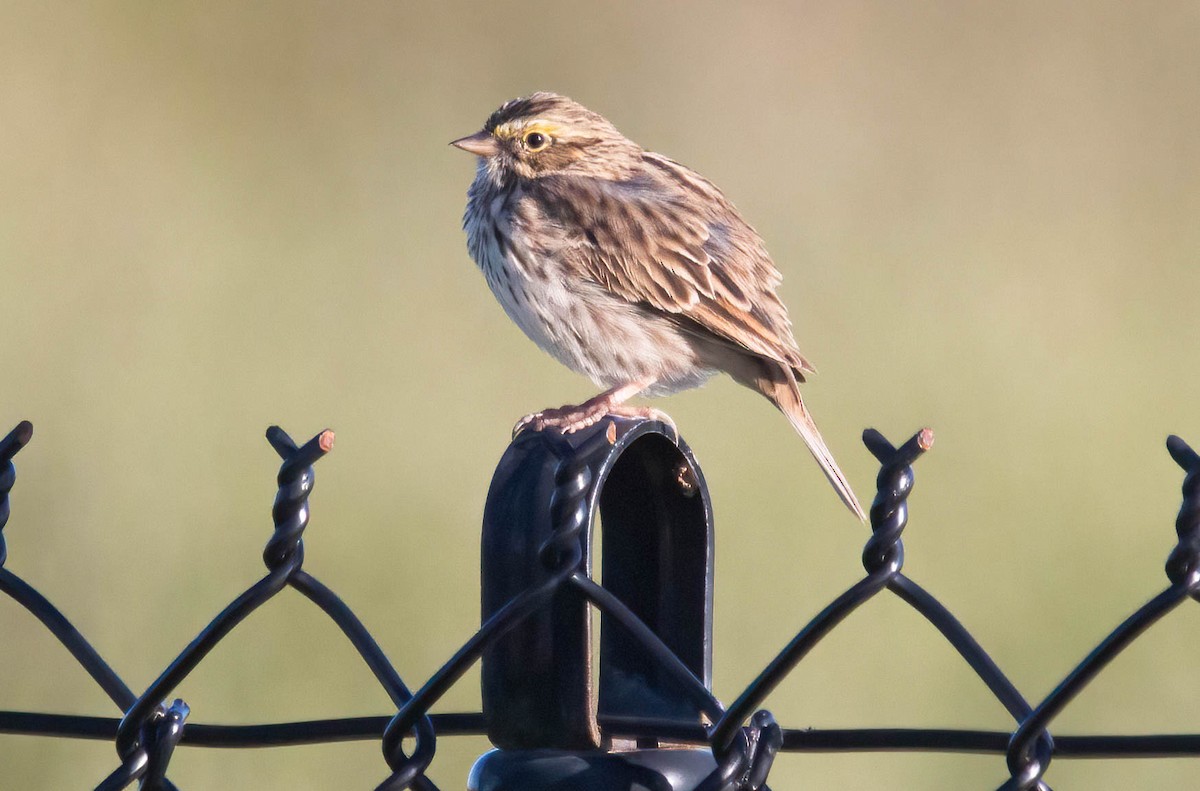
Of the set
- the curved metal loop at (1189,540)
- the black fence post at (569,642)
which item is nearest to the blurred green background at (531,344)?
the black fence post at (569,642)

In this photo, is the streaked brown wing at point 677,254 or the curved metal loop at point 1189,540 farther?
the streaked brown wing at point 677,254

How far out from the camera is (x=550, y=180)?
4.33m

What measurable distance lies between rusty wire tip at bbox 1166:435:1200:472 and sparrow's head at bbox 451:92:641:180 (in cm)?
306

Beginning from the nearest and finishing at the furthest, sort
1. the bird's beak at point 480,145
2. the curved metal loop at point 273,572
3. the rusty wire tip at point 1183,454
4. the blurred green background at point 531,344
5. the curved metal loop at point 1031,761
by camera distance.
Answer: the rusty wire tip at point 1183,454 → the curved metal loop at point 1031,761 → the curved metal loop at point 273,572 → the bird's beak at point 480,145 → the blurred green background at point 531,344

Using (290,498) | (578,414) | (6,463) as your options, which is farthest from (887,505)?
(578,414)

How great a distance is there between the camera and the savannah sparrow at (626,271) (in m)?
4.03

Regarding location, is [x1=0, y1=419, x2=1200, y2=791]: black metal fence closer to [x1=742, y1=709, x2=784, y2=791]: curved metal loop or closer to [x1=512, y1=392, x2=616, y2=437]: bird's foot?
[x1=742, y1=709, x2=784, y2=791]: curved metal loop

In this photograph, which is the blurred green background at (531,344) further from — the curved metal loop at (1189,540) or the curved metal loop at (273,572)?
the curved metal loop at (1189,540)

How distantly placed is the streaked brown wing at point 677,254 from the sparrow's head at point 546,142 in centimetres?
9

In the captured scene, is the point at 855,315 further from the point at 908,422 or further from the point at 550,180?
the point at 550,180

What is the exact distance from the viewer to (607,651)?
70.1 inches

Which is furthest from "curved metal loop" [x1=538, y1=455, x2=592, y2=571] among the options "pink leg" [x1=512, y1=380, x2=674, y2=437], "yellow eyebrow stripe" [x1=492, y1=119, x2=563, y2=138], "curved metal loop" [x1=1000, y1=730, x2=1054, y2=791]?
"yellow eyebrow stripe" [x1=492, y1=119, x2=563, y2=138]

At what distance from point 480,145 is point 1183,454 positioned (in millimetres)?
3092

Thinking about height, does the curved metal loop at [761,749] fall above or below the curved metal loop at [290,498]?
below
